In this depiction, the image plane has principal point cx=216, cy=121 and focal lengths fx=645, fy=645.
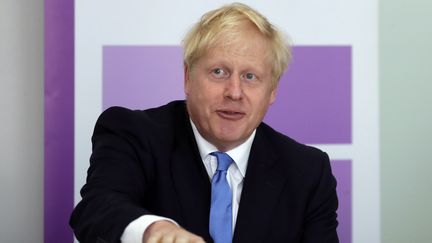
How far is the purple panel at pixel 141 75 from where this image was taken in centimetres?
205

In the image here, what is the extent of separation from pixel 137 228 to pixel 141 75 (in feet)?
3.54

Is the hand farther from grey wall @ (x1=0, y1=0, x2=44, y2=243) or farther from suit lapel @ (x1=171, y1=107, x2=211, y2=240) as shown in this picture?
grey wall @ (x1=0, y1=0, x2=44, y2=243)

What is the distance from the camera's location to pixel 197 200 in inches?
58.7

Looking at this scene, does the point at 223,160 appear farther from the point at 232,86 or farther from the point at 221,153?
the point at 232,86

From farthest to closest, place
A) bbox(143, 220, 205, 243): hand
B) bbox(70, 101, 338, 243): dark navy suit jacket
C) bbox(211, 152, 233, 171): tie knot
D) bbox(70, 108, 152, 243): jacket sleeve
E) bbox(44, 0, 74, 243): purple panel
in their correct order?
bbox(44, 0, 74, 243): purple panel
bbox(211, 152, 233, 171): tie knot
bbox(70, 101, 338, 243): dark navy suit jacket
bbox(70, 108, 152, 243): jacket sleeve
bbox(143, 220, 205, 243): hand

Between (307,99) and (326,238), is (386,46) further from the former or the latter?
(326,238)

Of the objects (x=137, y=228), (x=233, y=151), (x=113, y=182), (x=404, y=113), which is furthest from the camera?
(x=404, y=113)

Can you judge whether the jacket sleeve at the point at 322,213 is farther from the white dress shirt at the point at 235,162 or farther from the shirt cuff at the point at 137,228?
the shirt cuff at the point at 137,228

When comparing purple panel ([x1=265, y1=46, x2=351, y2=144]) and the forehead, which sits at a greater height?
the forehead

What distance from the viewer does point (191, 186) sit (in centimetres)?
150

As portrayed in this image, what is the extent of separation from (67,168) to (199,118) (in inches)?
26.3

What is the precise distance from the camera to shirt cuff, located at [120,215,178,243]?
1027 millimetres

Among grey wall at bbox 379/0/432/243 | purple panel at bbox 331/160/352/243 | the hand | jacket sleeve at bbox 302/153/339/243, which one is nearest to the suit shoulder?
jacket sleeve at bbox 302/153/339/243

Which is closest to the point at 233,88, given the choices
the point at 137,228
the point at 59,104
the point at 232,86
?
the point at 232,86
